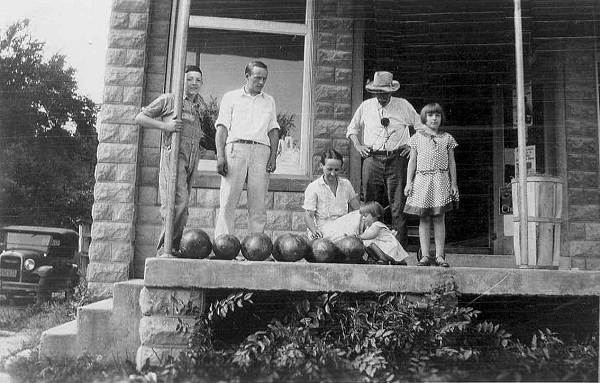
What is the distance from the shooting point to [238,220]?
269 inches

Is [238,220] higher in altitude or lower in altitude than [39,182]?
lower

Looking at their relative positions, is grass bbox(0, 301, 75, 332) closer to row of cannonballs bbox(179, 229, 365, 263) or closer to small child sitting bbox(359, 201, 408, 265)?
row of cannonballs bbox(179, 229, 365, 263)

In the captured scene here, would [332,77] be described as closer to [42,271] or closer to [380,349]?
[380,349]

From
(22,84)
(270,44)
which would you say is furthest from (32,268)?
(22,84)

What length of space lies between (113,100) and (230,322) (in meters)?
3.25

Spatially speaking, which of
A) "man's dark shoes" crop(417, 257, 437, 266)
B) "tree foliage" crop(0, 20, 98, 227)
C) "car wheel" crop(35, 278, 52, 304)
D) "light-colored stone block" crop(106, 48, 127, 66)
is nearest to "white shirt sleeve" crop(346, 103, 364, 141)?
"man's dark shoes" crop(417, 257, 437, 266)

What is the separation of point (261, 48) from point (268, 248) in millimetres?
3559

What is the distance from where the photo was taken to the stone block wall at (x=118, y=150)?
261 inches

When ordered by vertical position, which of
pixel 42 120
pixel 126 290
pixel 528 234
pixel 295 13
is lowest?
pixel 126 290

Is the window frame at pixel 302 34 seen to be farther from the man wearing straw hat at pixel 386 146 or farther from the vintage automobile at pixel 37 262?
the vintage automobile at pixel 37 262

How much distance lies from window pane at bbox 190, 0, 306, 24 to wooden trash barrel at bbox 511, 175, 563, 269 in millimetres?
3806

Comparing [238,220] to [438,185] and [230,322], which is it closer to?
[230,322]

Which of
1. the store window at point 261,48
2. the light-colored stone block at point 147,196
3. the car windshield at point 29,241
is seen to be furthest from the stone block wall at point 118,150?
the car windshield at point 29,241

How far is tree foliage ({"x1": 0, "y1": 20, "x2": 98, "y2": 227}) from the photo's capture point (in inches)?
896
